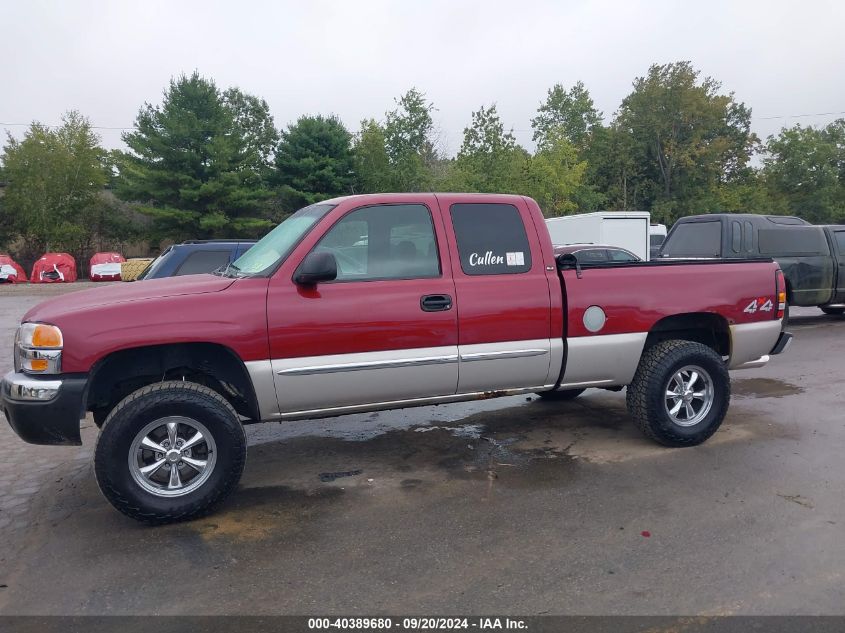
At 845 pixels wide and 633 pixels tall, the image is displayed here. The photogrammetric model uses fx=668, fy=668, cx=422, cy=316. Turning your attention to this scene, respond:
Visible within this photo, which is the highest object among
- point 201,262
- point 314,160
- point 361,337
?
point 314,160

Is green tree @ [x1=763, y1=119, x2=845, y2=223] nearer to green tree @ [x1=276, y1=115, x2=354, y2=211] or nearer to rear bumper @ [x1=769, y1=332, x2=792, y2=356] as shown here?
green tree @ [x1=276, y1=115, x2=354, y2=211]

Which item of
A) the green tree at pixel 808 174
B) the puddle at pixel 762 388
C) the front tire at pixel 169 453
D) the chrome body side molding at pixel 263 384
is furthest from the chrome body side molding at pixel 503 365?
the green tree at pixel 808 174

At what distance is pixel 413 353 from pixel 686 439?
2.43 m

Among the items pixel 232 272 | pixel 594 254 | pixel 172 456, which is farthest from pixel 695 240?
pixel 172 456

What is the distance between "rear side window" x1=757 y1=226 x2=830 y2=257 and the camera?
1155 cm

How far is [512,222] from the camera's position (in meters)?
5.02

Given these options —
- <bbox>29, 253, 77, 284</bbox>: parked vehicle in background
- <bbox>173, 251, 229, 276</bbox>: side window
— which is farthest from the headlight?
<bbox>29, 253, 77, 284</bbox>: parked vehicle in background

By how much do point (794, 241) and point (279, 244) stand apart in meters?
10.4

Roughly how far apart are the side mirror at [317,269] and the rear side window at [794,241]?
31.8 ft

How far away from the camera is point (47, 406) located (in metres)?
3.86

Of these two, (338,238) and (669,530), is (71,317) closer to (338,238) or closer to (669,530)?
(338,238)

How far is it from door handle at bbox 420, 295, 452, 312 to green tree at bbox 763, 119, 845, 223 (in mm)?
56680

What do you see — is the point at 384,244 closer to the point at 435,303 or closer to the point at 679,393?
the point at 435,303

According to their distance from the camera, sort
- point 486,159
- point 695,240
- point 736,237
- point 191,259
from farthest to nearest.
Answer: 1. point 486,159
2. point 695,240
3. point 736,237
4. point 191,259
